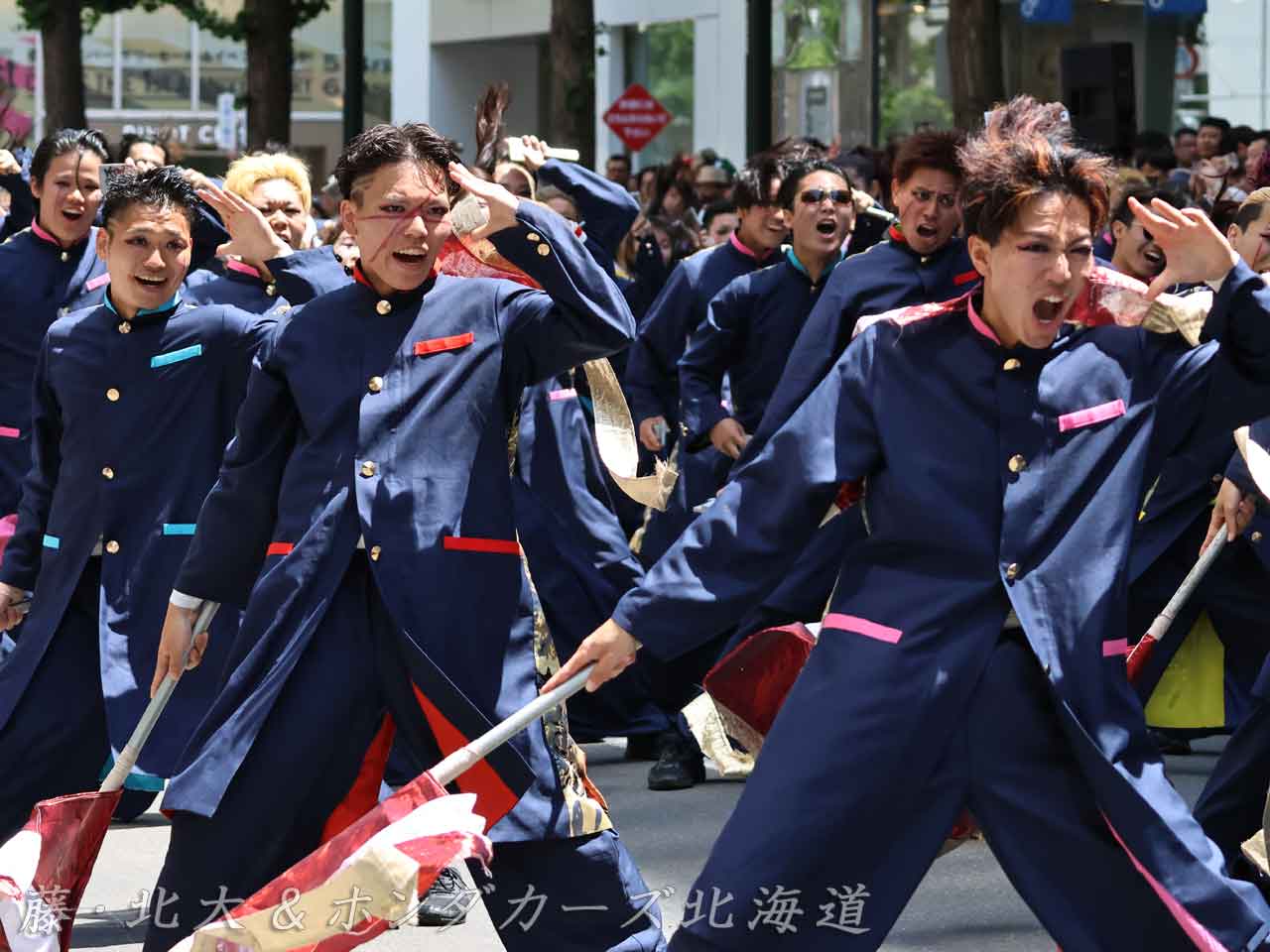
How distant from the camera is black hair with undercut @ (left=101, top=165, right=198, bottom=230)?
6168mm

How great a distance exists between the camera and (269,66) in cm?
2616

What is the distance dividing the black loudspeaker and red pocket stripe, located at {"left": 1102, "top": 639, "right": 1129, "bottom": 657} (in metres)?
10.9

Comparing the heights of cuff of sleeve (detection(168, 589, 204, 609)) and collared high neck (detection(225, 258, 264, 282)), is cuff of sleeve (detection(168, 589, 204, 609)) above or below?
below

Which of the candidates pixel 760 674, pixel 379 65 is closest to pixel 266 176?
pixel 760 674

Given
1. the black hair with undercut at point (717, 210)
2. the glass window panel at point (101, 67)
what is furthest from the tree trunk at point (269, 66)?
the glass window panel at point (101, 67)

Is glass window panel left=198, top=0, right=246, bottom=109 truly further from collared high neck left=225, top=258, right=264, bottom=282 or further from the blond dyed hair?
collared high neck left=225, top=258, right=264, bottom=282

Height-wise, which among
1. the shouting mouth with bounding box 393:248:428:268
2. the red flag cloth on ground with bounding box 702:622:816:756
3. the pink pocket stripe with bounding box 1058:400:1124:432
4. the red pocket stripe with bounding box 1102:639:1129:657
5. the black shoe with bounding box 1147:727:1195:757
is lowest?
the black shoe with bounding box 1147:727:1195:757

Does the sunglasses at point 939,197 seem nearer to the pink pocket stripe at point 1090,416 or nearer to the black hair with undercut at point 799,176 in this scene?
the black hair with undercut at point 799,176

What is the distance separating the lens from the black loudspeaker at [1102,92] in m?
14.8

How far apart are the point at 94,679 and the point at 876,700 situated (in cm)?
260

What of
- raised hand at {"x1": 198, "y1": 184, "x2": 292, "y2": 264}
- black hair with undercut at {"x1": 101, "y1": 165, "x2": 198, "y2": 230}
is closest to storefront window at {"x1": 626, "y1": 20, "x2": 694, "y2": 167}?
black hair with undercut at {"x1": 101, "y1": 165, "x2": 198, "y2": 230}

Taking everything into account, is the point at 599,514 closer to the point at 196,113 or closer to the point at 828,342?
the point at 828,342

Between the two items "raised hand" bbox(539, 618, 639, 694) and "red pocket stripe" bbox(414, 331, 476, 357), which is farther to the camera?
"red pocket stripe" bbox(414, 331, 476, 357)

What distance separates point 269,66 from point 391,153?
853 inches
